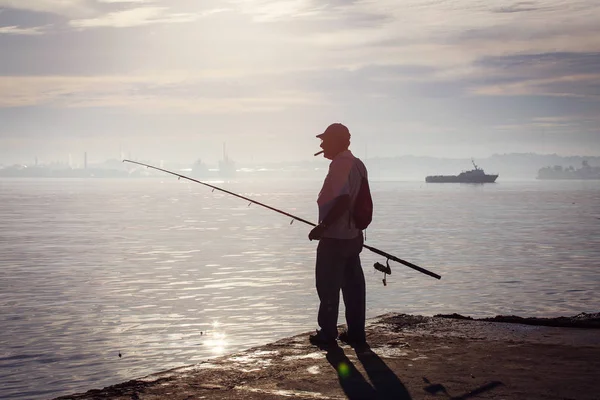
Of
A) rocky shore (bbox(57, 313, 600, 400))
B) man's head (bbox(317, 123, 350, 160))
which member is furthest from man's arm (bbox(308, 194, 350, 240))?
rocky shore (bbox(57, 313, 600, 400))

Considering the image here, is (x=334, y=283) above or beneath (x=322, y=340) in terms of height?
above

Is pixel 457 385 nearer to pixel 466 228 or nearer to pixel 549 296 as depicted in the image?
pixel 549 296

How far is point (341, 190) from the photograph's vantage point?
6.78 m

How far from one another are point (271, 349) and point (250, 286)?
39.3 ft

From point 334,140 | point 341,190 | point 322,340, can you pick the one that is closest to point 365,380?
point 322,340

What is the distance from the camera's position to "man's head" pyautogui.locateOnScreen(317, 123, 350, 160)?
696 cm

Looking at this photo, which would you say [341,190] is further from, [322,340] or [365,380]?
[365,380]

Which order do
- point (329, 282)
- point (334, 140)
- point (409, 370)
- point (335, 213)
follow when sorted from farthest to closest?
point (334, 140)
point (329, 282)
point (335, 213)
point (409, 370)

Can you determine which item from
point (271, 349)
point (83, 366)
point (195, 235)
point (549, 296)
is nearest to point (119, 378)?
point (83, 366)

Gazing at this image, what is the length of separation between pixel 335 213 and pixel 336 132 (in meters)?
0.76

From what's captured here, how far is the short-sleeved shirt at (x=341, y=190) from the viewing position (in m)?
6.78

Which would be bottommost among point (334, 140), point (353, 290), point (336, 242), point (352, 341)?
point (352, 341)

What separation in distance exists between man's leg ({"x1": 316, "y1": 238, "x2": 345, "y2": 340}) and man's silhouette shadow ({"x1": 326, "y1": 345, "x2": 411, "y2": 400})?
37 cm

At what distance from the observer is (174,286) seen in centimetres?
1842
